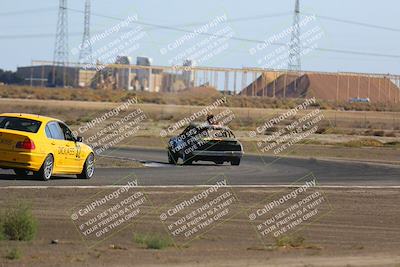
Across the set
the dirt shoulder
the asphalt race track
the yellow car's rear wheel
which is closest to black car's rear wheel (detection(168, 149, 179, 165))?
the asphalt race track

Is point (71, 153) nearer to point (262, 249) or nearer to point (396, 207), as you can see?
point (396, 207)

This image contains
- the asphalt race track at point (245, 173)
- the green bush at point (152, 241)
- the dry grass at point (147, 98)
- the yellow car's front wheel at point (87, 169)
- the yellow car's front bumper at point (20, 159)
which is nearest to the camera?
the green bush at point (152, 241)

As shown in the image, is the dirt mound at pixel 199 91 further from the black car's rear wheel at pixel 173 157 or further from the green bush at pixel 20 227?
the green bush at pixel 20 227

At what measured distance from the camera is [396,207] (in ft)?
66.2

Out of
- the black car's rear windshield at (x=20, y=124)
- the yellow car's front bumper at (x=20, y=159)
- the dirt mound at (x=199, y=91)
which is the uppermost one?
the black car's rear windshield at (x=20, y=124)

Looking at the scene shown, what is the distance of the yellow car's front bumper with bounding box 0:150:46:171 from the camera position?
2075 cm

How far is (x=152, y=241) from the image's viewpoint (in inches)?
520

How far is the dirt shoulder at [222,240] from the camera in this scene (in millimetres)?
12197

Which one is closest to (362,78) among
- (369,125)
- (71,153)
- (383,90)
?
(383,90)

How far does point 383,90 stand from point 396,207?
95769mm

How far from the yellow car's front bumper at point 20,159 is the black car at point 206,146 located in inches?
412

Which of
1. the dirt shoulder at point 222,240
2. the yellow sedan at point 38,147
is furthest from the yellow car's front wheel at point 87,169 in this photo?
the dirt shoulder at point 222,240

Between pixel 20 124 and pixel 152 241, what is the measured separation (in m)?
8.99

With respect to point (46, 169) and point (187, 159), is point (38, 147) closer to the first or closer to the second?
point (46, 169)
